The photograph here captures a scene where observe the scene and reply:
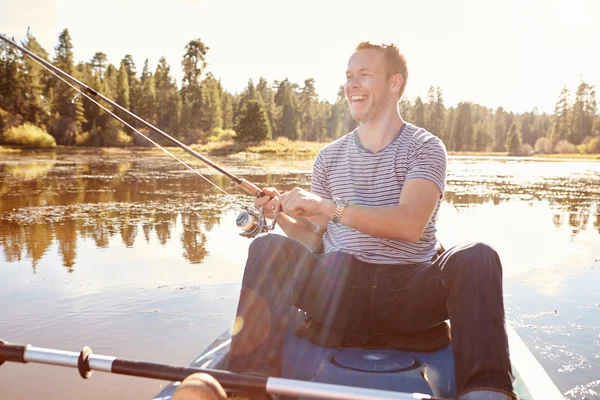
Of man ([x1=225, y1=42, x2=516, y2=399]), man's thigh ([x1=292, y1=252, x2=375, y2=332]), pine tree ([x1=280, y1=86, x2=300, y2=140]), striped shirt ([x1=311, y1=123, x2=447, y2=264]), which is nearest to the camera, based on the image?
man ([x1=225, y1=42, x2=516, y2=399])

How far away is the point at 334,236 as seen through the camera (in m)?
2.90

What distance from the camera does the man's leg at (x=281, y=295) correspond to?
2.16 metres

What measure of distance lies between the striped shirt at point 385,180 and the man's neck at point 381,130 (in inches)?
1.5

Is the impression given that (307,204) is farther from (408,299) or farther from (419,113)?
(419,113)


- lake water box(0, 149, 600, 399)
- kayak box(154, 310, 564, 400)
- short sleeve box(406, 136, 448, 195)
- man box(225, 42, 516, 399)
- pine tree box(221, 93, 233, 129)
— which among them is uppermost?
pine tree box(221, 93, 233, 129)

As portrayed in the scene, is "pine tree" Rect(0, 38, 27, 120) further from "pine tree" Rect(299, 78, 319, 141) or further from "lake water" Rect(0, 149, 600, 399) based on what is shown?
"lake water" Rect(0, 149, 600, 399)

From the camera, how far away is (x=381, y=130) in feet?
9.52

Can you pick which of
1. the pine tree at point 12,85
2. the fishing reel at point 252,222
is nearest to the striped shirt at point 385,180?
the fishing reel at point 252,222

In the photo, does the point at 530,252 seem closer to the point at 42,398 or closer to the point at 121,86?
the point at 42,398

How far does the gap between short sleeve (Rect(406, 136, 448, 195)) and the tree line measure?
34.5 m

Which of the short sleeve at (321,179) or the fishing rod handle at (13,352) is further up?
the short sleeve at (321,179)

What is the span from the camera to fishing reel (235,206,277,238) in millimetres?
2908

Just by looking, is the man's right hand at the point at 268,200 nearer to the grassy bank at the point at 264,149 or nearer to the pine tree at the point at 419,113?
the grassy bank at the point at 264,149

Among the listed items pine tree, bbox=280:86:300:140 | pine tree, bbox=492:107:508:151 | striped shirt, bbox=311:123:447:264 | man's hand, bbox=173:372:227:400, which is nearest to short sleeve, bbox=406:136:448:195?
striped shirt, bbox=311:123:447:264
